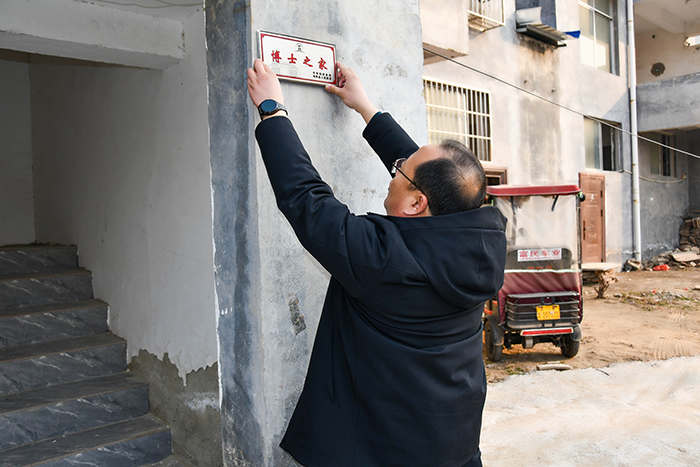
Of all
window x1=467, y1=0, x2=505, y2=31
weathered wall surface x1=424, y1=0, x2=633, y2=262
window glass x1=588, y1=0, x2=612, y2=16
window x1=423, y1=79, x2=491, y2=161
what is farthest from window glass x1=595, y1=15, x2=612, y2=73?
window x1=423, y1=79, x2=491, y2=161

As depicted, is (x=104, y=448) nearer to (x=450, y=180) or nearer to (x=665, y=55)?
(x=450, y=180)

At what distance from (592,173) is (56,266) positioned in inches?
462

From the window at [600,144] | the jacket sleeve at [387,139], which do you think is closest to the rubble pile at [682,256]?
the window at [600,144]

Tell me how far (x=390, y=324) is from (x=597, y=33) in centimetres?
1474

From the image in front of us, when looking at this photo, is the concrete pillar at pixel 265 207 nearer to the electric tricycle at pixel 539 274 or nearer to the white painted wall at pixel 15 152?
the white painted wall at pixel 15 152

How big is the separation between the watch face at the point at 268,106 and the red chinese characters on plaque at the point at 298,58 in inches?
11.1

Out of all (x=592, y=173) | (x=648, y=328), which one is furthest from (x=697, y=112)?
(x=648, y=328)

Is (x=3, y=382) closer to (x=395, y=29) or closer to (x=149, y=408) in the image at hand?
(x=149, y=408)

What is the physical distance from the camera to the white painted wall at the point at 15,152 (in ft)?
17.8

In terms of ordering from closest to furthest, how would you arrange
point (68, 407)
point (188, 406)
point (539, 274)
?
point (188, 406), point (68, 407), point (539, 274)

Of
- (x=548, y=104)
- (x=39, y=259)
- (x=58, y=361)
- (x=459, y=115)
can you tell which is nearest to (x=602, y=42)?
(x=548, y=104)

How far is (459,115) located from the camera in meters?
9.45

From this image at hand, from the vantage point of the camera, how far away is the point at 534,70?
11.2m

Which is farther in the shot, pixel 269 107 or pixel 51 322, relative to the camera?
pixel 51 322
